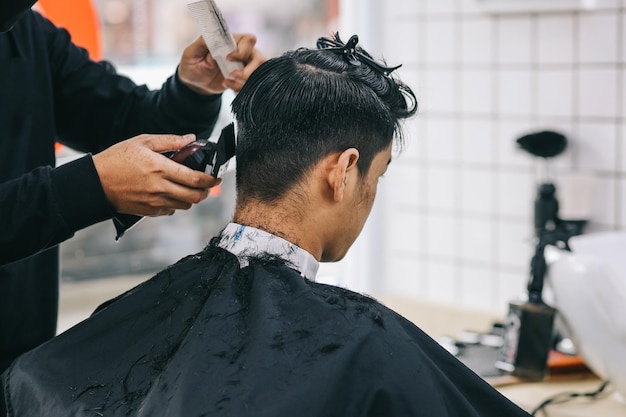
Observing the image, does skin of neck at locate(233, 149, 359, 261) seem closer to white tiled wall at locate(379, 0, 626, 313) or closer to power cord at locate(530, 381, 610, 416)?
power cord at locate(530, 381, 610, 416)

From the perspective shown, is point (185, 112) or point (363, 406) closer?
point (363, 406)

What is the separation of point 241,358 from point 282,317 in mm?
100

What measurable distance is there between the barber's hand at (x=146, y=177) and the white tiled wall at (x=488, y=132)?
1.54 metres

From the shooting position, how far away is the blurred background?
2.57m

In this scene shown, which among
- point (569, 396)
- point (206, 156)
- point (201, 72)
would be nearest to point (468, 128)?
point (569, 396)

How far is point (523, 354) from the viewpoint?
7.20 ft

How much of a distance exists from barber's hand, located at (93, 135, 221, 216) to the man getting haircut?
0.45ft

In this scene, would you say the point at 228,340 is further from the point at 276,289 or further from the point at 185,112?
the point at 185,112

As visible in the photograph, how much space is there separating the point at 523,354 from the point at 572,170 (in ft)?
2.36

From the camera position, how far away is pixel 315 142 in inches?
58.7

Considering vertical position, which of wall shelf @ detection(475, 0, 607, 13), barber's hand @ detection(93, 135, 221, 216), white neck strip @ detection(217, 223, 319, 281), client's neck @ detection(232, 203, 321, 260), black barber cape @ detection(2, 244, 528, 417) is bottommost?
black barber cape @ detection(2, 244, 528, 417)

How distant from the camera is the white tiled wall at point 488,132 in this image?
8.40 ft

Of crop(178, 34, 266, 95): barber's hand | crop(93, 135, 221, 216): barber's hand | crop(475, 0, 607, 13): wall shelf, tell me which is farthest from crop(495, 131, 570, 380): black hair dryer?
crop(93, 135, 221, 216): barber's hand

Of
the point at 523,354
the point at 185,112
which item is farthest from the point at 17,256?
the point at 523,354
